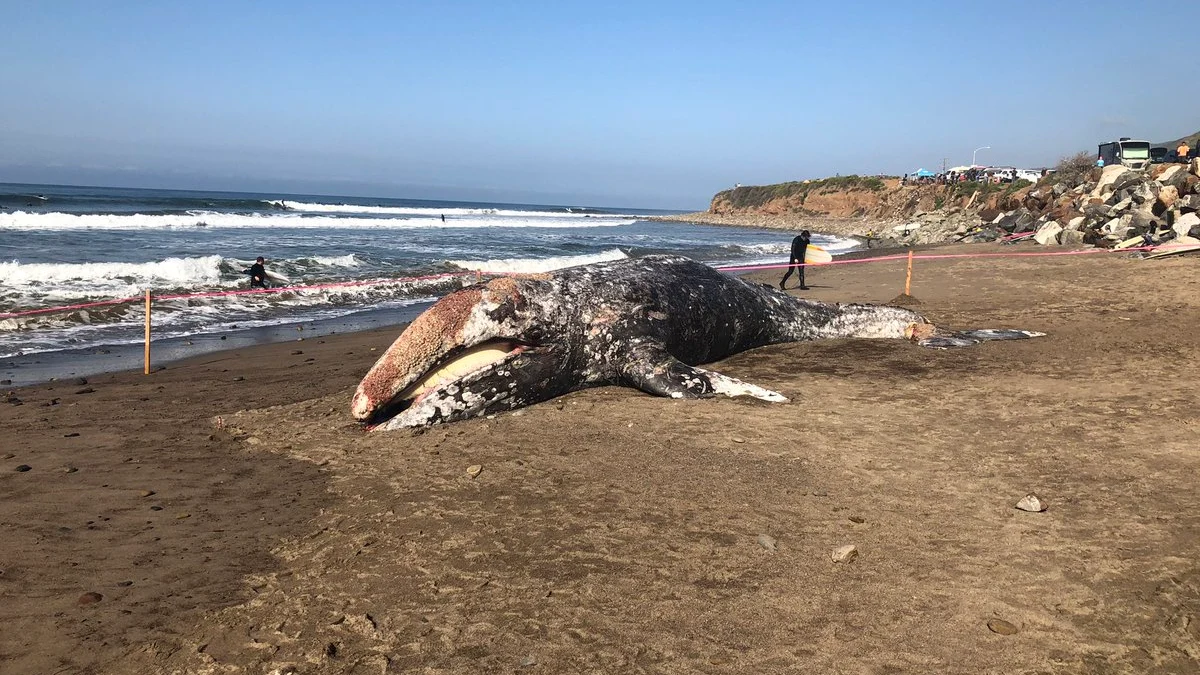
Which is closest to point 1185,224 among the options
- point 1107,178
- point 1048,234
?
point 1048,234

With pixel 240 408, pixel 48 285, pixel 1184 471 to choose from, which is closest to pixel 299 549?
pixel 240 408

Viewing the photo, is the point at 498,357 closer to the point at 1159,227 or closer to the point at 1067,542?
the point at 1067,542

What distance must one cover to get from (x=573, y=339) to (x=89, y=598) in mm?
4824

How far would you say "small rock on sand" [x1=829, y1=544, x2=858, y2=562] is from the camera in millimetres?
4039

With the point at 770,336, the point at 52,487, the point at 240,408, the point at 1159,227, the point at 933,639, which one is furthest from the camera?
the point at 1159,227

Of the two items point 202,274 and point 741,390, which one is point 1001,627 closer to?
point 741,390

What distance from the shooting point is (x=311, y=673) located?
3066mm

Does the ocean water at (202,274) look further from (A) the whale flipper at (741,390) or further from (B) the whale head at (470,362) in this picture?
(A) the whale flipper at (741,390)

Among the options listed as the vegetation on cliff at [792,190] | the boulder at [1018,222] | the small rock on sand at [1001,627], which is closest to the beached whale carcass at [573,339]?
the small rock on sand at [1001,627]

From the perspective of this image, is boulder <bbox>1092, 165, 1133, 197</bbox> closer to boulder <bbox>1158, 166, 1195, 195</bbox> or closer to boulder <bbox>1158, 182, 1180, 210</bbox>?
boulder <bbox>1158, 166, 1195, 195</bbox>

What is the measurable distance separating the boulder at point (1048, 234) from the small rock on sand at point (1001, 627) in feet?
81.9

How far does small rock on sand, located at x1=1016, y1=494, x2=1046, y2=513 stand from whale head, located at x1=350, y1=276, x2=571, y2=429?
420 cm

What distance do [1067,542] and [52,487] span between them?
21.3 feet

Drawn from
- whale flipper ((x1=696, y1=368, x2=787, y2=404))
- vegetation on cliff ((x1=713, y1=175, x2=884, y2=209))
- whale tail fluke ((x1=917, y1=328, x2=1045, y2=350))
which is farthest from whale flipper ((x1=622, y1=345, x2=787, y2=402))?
vegetation on cliff ((x1=713, y1=175, x2=884, y2=209))
